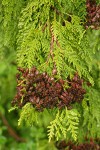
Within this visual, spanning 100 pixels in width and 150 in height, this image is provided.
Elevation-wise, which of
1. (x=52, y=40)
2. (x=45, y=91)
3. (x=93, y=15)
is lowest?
(x=45, y=91)

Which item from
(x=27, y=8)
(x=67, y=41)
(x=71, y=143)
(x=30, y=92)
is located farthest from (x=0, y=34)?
(x=71, y=143)

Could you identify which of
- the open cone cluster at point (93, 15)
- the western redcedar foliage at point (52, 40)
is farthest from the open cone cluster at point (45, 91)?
the open cone cluster at point (93, 15)

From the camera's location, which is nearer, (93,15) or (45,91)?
(45,91)

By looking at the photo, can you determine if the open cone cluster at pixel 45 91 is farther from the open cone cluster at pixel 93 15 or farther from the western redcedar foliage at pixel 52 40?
the open cone cluster at pixel 93 15

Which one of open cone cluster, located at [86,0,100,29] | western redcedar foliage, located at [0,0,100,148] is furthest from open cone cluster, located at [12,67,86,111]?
open cone cluster, located at [86,0,100,29]

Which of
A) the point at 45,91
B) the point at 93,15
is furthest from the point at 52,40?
the point at 45,91

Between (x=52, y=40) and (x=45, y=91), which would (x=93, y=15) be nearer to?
(x=52, y=40)
